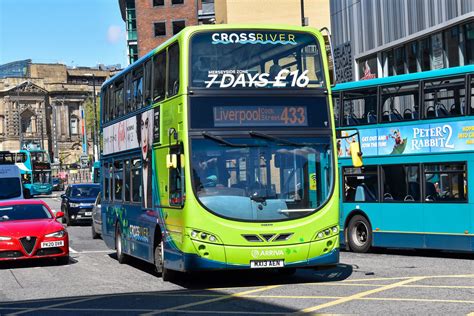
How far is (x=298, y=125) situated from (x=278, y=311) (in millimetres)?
Result: 3757

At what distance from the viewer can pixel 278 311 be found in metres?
10.8

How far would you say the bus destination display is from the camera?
13562 mm

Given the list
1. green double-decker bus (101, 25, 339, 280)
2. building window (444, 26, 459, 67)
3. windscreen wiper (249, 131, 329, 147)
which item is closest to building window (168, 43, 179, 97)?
green double-decker bus (101, 25, 339, 280)

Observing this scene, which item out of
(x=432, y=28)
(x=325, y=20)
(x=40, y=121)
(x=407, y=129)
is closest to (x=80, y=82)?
(x=40, y=121)

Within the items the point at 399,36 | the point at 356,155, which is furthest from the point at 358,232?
the point at 399,36

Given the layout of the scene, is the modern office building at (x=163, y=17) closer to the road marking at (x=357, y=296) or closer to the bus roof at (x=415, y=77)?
the bus roof at (x=415, y=77)

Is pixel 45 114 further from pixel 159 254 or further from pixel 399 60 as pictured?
pixel 159 254

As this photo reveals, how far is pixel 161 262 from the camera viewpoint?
15.1 m

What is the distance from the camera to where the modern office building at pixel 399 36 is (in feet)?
95.9

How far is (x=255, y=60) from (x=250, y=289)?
344 centimetres

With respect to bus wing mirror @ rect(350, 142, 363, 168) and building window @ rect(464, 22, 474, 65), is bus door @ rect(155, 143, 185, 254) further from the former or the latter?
building window @ rect(464, 22, 474, 65)

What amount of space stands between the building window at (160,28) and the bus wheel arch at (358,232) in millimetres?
62950

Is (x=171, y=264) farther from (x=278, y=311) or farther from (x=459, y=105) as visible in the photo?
(x=459, y=105)

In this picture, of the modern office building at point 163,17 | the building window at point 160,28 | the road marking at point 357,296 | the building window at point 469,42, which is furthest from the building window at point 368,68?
the building window at point 160,28
